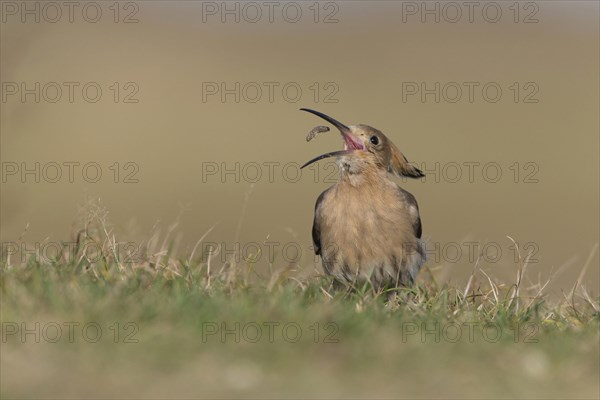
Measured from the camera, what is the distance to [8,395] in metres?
4.66

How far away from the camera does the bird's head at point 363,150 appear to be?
822 cm

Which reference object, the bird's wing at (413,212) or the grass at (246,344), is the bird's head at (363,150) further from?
the grass at (246,344)

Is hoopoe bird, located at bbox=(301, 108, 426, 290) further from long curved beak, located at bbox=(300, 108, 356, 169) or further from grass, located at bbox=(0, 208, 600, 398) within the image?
grass, located at bbox=(0, 208, 600, 398)

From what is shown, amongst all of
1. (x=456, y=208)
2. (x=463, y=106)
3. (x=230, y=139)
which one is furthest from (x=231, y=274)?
(x=463, y=106)

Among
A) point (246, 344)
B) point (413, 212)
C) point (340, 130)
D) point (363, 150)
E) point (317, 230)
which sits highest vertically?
point (340, 130)

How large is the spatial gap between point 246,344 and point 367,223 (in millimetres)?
2833

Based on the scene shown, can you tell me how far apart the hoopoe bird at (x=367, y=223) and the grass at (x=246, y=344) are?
1224 mm

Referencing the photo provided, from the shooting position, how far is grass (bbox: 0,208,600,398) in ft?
16.0

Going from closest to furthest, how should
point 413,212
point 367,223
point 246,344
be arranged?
point 246,344 < point 367,223 < point 413,212

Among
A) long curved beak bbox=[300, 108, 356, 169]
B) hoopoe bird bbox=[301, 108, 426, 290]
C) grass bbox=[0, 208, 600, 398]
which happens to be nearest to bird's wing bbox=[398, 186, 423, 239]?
hoopoe bird bbox=[301, 108, 426, 290]

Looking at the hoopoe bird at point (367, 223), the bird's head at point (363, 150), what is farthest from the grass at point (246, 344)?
the bird's head at point (363, 150)

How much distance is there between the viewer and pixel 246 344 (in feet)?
17.3

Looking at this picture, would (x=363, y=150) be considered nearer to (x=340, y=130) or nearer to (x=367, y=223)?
(x=340, y=130)

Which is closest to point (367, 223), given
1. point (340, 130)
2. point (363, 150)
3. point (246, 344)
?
point (363, 150)
